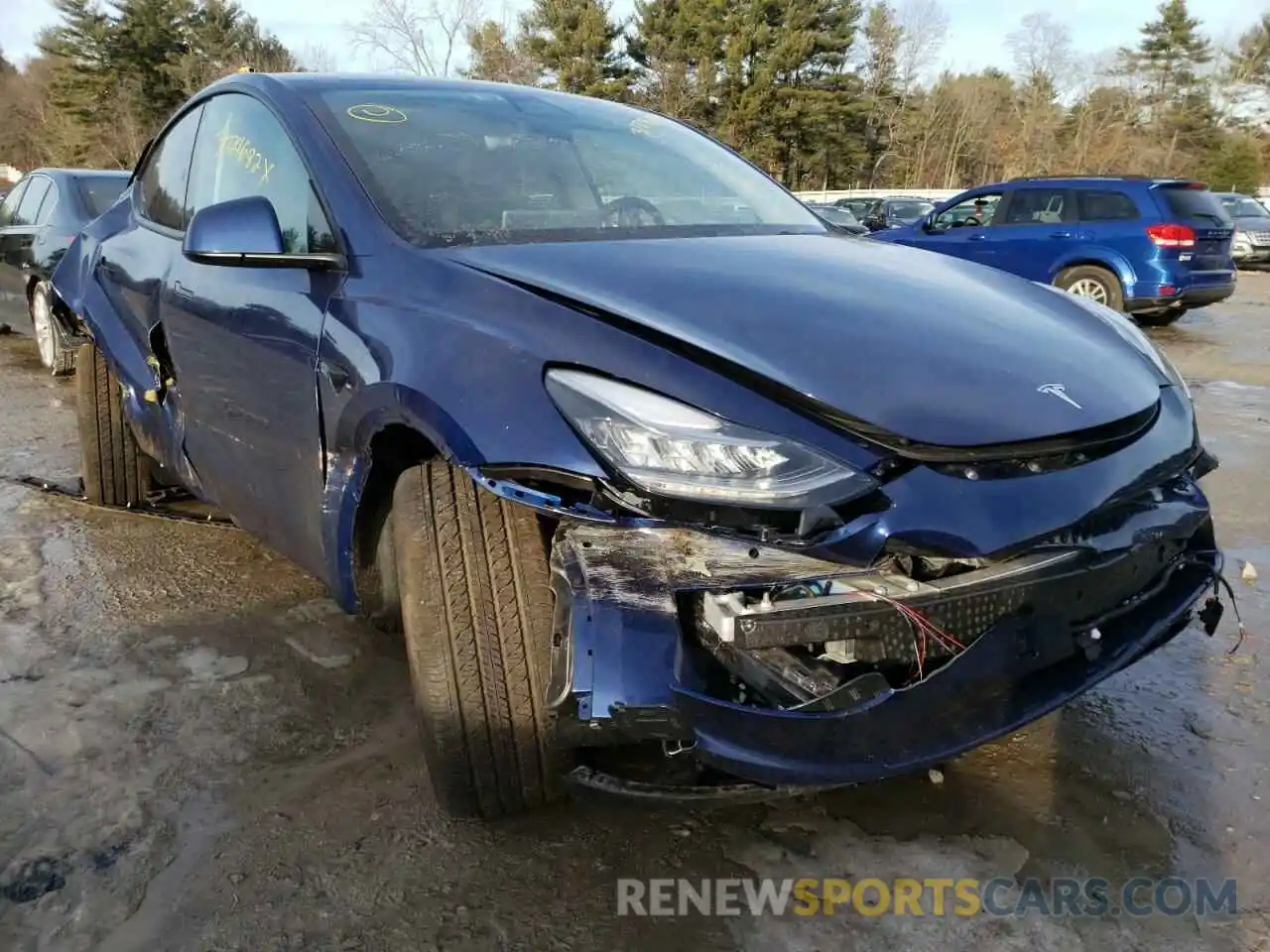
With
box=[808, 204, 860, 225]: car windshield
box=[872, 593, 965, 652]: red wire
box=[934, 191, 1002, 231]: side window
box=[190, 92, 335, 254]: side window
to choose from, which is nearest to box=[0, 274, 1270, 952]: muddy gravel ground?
box=[872, 593, 965, 652]: red wire

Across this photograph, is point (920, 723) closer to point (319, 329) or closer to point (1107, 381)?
point (1107, 381)

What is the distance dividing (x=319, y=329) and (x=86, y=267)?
215 centimetres

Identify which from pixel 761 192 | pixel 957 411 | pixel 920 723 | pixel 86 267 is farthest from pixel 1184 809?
pixel 86 267

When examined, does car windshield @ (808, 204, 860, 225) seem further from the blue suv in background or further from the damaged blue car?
the blue suv in background

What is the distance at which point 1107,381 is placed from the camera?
2086 mm

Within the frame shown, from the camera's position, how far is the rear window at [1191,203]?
34.5 ft

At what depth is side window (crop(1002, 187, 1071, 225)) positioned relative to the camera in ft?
36.2

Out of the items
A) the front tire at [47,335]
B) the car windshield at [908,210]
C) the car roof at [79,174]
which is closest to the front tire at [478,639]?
the front tire at [47,335]

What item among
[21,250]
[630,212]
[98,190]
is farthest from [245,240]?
[21,250]

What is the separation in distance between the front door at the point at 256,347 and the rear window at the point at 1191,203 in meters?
10.1

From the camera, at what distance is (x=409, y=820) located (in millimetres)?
2207

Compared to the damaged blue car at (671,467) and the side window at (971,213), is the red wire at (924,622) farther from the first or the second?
the side window at (971,213)

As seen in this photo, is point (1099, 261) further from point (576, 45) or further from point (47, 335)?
point (576, 45)

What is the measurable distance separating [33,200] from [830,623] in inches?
321
